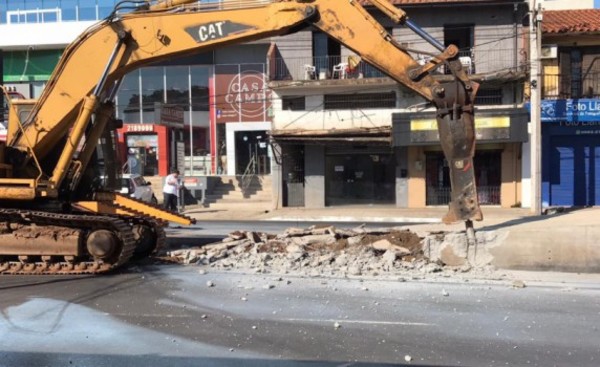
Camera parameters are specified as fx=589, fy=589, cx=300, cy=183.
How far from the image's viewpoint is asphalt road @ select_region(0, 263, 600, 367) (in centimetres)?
544

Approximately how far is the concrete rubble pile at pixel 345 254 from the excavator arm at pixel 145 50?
98.3 inches

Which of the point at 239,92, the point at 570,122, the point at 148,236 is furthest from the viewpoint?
the point at 239,92

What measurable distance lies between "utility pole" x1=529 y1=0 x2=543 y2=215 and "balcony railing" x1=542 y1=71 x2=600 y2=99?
14.3 ft

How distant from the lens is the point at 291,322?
664cm

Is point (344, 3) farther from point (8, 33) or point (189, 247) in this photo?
point (8, 33)

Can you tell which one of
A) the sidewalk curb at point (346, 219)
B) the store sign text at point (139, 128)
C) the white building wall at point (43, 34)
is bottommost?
the sidewalk curb at point (346, 219)

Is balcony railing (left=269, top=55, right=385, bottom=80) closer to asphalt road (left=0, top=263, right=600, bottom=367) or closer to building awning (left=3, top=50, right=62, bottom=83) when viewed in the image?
building awning (left=3, top=50, right=62, bottom=83)

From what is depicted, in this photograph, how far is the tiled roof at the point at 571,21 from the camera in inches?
984

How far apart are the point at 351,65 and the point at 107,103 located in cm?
1711

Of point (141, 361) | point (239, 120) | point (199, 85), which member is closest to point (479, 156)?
point (239, 120)

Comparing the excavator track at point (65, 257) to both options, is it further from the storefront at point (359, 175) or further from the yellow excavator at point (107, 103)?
the storefront at point (359, 175)

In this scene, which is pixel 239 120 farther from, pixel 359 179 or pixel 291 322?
pixel 291 322

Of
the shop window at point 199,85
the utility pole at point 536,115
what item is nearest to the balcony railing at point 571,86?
the utility pole at point 536,115

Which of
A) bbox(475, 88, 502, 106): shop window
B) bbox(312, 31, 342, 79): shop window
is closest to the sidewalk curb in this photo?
bbox(475, 88, 502, 106): shop window
